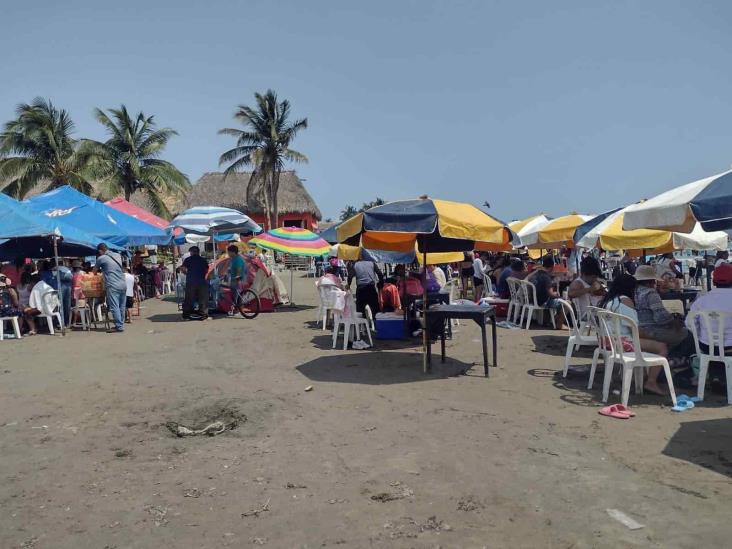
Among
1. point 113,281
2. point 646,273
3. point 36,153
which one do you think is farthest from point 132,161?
point 646,273

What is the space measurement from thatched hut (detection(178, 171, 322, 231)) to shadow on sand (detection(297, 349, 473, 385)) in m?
37.8

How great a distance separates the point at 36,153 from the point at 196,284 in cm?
2058

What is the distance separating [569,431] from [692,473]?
44.0 inches

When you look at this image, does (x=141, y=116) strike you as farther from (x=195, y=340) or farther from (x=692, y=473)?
(x=692, y=473)

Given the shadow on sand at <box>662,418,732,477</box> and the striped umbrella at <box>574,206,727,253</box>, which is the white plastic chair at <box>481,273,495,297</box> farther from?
the shadow on sand at <box>662,418,732,477</box>

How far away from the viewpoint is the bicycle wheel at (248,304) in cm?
1373

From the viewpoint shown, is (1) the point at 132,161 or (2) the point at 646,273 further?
(1) the point at 132,161

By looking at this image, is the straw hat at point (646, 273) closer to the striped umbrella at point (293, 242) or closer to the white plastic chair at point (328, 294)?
the white plastic chair at point (328, 294)

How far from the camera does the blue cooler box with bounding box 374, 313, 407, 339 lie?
31.1 feet

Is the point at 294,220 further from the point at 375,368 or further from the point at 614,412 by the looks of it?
the point at 614,412

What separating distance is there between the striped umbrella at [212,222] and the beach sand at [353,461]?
7.65 metres

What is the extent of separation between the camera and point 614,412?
210 inches

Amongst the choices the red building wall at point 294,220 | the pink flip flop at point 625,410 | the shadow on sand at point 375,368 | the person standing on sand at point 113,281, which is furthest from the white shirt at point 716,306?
the red building wall at point 294,220

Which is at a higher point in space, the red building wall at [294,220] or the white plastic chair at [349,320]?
the red building wall at [294,220]
